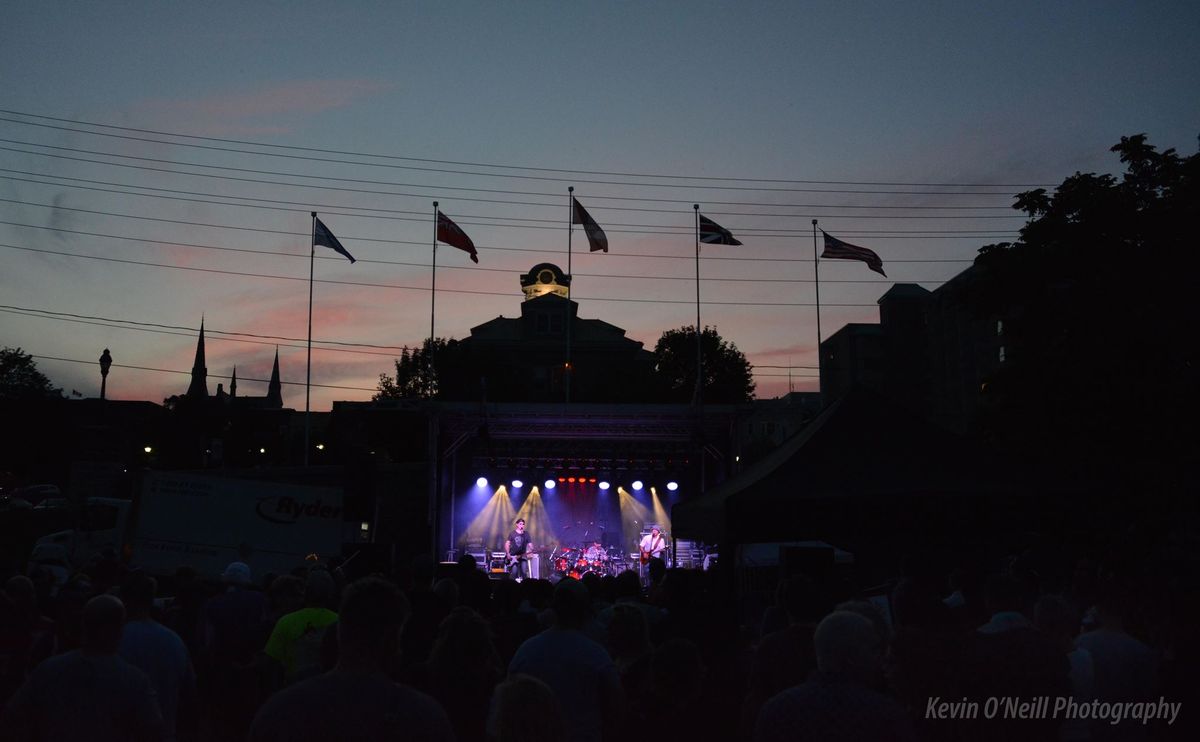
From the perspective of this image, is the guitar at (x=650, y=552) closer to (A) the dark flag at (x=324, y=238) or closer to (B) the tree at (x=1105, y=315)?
(B) the tree at (x=1105, y=315)

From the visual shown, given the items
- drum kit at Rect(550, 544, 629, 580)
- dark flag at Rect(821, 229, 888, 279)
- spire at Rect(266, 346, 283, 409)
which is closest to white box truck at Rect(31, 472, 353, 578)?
drum kit at Rect(550, 544, 629, 580)

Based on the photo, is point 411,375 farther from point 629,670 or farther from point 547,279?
point 629,670

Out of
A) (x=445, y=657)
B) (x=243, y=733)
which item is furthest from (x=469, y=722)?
(x=243, y=733)

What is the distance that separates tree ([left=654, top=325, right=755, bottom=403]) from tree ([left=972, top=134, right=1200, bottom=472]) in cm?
5047

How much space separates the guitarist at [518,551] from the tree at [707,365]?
42681 millimetres

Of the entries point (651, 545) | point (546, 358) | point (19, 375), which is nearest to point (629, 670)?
point (651, 545)

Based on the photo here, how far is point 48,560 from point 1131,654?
23.1 m

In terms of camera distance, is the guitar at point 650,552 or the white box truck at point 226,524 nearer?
the white box truck at point 226,524

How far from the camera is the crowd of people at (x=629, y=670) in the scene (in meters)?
3.36

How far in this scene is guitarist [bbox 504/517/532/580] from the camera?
26.4m

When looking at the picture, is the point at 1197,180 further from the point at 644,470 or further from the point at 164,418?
the point at 164,418

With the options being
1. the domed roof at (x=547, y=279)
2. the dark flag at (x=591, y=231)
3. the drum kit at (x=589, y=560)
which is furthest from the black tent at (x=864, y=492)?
the domed roof at (x=547, y=279)

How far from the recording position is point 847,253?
92.7ft

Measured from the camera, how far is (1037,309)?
63.7 feet
